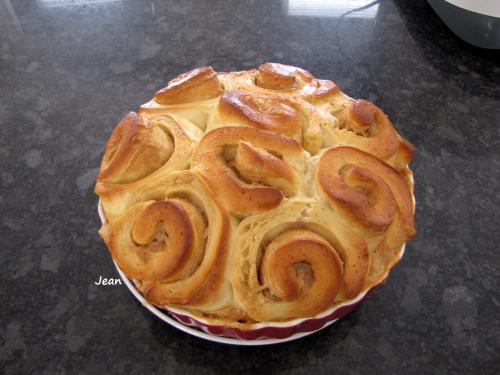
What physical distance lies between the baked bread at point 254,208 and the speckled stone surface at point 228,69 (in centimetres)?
23

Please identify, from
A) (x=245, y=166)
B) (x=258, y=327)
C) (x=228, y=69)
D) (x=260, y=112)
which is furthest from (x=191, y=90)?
(x=228, y=69)

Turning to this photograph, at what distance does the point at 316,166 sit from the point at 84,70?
1259 mm

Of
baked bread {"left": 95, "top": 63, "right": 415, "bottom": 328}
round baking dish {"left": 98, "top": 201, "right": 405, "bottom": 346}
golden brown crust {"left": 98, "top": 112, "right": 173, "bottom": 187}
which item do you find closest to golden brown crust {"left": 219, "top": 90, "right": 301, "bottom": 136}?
baked bread {"left": 95, "top": 63, "right": 415, "bottom": 328}

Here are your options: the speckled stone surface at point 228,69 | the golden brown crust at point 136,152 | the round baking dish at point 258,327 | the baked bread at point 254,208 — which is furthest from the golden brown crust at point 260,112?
the speckled stone surface at point 228,69

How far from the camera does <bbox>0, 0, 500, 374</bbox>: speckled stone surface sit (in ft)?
3.44

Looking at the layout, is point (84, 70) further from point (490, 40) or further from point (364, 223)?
point (490, 40)

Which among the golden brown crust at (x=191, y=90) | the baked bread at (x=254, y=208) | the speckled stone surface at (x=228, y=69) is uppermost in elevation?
the golden brown crust at (x=191, y=90)

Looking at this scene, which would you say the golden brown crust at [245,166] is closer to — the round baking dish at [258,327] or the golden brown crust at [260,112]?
the golden brown crust at [260,112]

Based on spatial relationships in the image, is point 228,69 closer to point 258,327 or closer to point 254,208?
point 254,208

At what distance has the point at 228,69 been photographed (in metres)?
1.83

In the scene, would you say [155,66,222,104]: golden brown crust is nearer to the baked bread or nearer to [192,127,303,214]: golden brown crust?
the baked bread

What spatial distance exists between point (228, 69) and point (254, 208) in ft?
3.59

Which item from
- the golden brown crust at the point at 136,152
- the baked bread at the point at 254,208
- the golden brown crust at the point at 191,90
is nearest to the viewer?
the baked bread at the point at 254,208

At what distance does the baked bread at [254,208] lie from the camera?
34.0 inches
